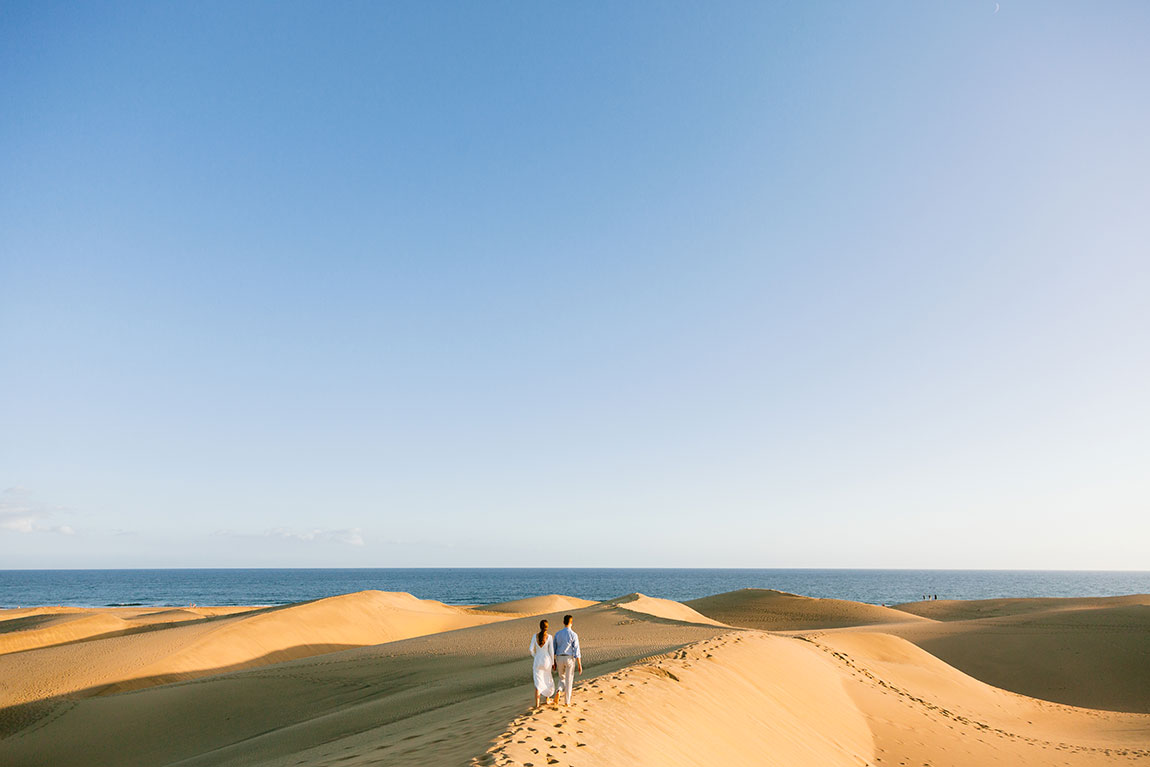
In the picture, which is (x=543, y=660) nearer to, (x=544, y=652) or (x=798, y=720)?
(x=544, y=652)

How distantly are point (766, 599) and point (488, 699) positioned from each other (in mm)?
41403

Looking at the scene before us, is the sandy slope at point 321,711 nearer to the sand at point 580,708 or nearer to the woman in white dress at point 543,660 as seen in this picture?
the sand at point 580,708

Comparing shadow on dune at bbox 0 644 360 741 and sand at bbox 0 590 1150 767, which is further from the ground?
sand at bbox 0 590 1150 767

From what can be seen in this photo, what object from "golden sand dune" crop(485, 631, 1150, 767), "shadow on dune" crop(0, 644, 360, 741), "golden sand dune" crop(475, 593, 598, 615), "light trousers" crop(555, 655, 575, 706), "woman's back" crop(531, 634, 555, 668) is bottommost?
"shadow on dune" crop(0, 644, 360, 741)

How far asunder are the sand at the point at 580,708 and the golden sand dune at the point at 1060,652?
0.94ft

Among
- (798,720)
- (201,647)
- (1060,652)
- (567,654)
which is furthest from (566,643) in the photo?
(1060,652)

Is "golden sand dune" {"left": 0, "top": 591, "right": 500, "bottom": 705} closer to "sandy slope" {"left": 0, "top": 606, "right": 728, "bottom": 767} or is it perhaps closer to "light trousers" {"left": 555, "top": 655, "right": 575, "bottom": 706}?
"sandy slope" {"left": 0, "top": 606, "right": 728, "bottom": 767}

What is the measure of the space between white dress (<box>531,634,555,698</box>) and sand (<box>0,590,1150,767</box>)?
28 centimetres

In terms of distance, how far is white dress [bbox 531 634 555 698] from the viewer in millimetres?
8086

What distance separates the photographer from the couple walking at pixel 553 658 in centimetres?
809

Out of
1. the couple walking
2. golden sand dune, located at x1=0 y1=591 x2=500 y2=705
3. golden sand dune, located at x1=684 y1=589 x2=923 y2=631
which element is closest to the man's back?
the couple walking

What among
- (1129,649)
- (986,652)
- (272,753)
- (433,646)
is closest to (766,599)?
(986,652)

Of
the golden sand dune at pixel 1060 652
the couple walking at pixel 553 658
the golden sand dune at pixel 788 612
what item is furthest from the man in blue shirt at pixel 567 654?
the golden sand dune at pixel 788 612

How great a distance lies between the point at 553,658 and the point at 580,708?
2.43 ft
